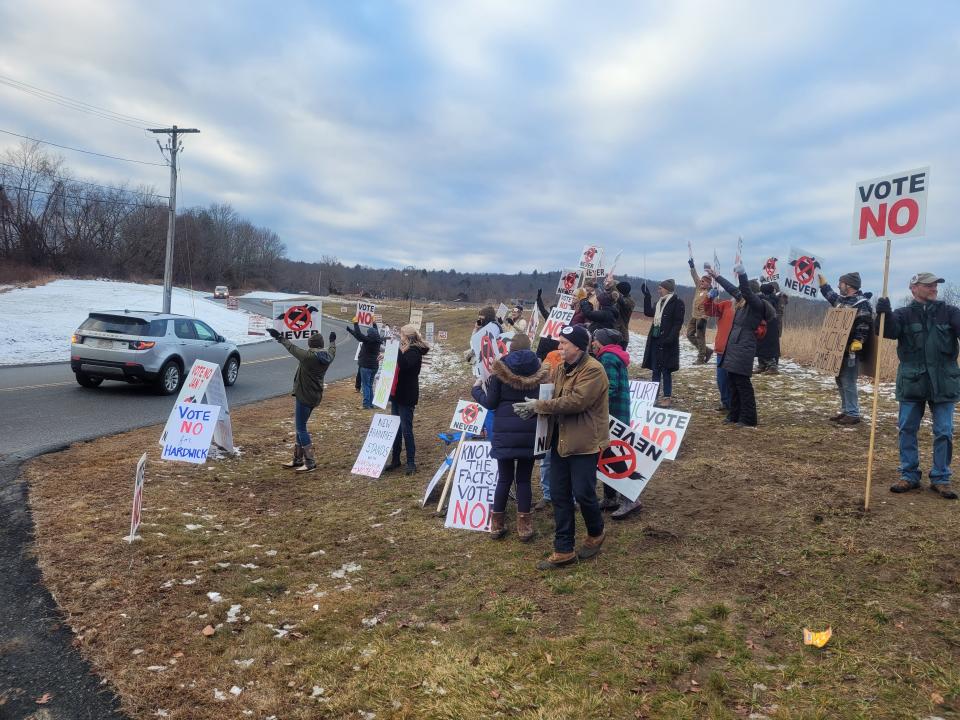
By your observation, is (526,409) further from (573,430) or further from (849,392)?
(849,392)

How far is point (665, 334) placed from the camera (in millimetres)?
9500

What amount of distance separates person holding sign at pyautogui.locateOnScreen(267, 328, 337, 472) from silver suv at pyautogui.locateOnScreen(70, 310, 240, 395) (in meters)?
6.59

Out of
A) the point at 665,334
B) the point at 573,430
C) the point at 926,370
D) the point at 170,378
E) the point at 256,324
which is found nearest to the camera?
the point at 573,430

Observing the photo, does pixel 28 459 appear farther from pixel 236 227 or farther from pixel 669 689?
pixel 236 227

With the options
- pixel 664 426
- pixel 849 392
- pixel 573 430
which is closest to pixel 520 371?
pixel 573 430

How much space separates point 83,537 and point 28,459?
3260 millimetres

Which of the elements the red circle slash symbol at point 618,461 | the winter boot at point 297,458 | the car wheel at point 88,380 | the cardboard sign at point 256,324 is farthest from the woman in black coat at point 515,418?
the car wheel at point 88,380

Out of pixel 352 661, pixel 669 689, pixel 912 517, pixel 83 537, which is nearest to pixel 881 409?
pixel 912 517

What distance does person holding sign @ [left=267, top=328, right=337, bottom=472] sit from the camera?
27.1 ft

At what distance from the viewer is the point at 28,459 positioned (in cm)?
802

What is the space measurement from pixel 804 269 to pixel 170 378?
516 inches

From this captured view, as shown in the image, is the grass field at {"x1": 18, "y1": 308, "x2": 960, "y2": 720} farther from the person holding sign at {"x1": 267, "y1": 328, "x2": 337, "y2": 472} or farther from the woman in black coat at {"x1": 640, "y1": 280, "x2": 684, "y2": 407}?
the woman in black coat at {"x1": 640, "y1": 280, "x2": 684, "y2": 407}

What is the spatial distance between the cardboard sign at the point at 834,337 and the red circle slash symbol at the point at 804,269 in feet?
4.32

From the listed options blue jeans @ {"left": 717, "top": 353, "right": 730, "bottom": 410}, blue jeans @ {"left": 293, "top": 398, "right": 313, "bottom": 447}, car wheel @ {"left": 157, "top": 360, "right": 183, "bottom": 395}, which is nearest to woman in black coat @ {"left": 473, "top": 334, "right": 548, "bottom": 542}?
blue jeans @ {"left": 293, "top": 398, "right": 313, "bottom": 447}
